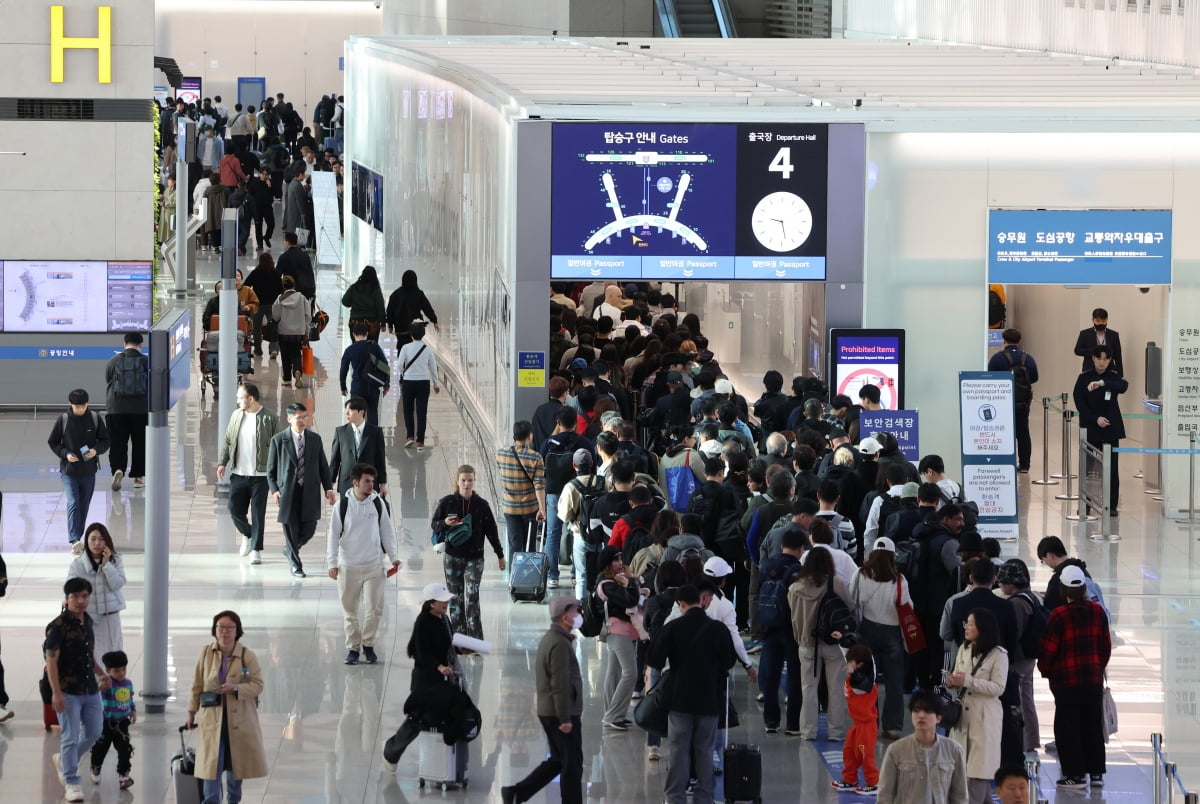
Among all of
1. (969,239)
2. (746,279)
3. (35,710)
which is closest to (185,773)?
(35,710)

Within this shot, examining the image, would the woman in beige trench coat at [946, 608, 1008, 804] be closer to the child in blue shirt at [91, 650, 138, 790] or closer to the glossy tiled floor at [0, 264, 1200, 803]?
the glossy tiled floor at [0, 264, 1200, 803]

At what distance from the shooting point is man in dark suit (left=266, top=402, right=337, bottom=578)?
13578mm

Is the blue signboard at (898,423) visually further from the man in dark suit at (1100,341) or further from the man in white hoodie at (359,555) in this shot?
the man in white hoodie at (359,555)

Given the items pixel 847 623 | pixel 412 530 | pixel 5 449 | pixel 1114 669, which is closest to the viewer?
pixel 847 623

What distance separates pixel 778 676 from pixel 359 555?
2.71 metres

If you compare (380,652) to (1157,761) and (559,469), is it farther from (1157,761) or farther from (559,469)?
(1157,761)

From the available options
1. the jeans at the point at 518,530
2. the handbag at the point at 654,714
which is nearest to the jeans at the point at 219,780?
the handbag at the point at 654,714

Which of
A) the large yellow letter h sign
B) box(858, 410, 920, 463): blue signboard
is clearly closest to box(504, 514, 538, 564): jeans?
box(858, 410, 920, 463): blue signboard

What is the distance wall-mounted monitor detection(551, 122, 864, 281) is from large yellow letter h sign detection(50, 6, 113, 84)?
652 cm

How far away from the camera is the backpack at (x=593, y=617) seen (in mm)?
10691

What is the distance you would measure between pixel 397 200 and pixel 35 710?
1697 centimetres

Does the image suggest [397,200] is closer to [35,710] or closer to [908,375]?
[908,375]

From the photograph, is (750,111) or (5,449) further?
(5,449)

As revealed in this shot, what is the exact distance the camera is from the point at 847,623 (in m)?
10.4
